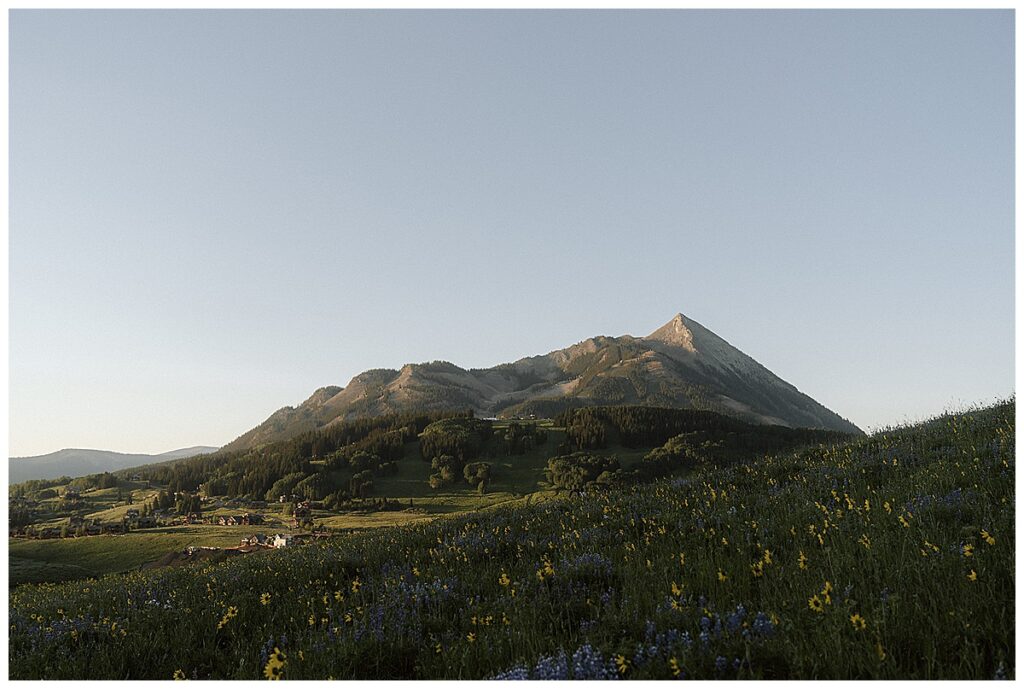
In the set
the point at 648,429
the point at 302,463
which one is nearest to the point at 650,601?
the point at 648,429

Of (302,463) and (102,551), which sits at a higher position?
(302,463)

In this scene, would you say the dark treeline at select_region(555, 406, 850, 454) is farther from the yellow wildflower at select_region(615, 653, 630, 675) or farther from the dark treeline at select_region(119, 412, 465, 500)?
the yellow wildflower at select_region(615, 653, 630, 675)

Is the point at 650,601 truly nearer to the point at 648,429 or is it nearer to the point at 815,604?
the point at 815,604

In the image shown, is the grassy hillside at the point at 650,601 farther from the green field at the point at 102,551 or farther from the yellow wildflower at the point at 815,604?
the green field at the point at 102,551

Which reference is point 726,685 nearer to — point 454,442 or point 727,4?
point 727,4

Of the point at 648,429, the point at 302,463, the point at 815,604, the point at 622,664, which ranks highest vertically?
the point at 815,604

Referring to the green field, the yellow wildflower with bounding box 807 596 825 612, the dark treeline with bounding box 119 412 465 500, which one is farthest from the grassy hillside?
the dark treeline with bounding box 119 412 465 500

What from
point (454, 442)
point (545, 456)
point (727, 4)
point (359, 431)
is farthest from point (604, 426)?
point (727, 4)

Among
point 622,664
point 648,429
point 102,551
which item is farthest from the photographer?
point 648,429
